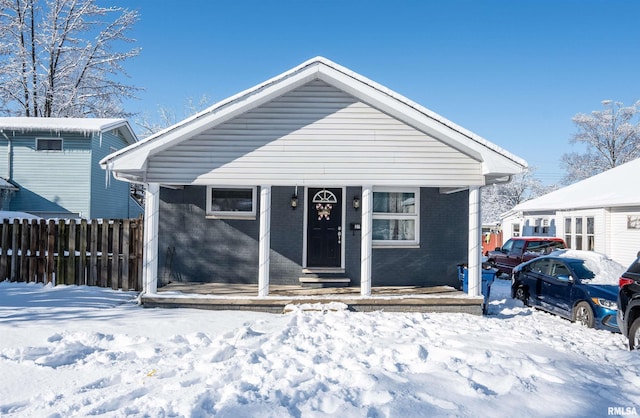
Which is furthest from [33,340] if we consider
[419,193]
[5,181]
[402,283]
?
[5,181]

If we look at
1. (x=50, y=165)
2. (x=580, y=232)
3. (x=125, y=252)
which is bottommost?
(x=125, y=252)

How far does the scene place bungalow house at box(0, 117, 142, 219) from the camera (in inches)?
688

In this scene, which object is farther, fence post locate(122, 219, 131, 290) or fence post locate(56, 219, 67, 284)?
fence post locate(122, 219, 131, 290)

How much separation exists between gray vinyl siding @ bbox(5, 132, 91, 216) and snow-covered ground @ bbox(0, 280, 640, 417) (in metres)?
11.4

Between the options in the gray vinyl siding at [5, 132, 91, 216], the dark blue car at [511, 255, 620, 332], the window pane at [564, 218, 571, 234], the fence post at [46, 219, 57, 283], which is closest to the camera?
the dark blue car at [511, 255, 620, 332]

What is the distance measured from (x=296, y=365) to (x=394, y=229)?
230 inches

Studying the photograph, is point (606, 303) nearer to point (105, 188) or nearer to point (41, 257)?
point (41, 257)

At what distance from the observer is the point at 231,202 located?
10.1 metres

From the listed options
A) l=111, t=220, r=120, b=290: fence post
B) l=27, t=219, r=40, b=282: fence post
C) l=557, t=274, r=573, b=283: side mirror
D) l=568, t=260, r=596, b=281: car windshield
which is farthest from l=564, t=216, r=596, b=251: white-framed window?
l=27, t=219, r=40, b=282: fence post

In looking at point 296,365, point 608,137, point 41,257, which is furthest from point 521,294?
point 608,137

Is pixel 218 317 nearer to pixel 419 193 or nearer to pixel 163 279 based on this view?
pixel 163 279

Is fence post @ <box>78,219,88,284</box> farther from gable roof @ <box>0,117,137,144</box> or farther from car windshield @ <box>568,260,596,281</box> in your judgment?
car windshield @ <box>568,260,596,281</box>

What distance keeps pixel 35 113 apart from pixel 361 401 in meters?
28.5

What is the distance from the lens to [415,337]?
6.48m
